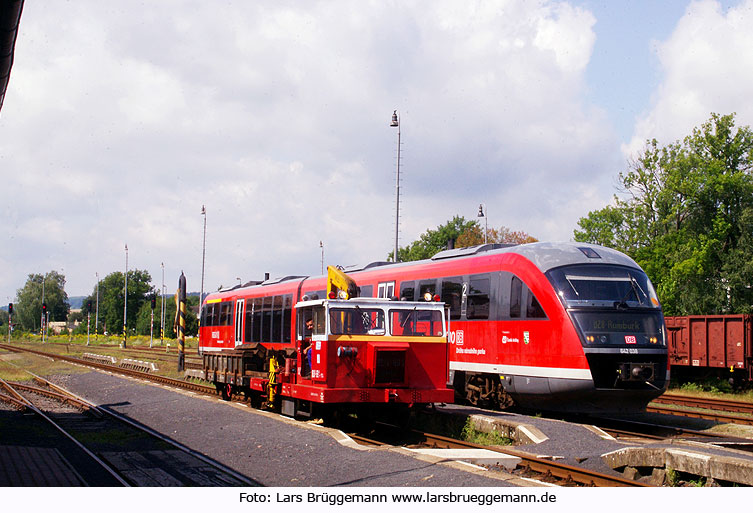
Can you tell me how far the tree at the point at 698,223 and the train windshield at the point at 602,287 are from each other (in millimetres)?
21262

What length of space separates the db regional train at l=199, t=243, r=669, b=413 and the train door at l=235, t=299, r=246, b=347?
915 cm

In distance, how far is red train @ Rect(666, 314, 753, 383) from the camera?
854 inches

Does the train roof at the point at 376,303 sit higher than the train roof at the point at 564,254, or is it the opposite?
the train roof at the point at 564,254

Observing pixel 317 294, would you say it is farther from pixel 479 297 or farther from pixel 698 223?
pixel 698 223

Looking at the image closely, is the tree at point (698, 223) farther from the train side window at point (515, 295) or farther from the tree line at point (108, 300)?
the tree line at point (108, 300)

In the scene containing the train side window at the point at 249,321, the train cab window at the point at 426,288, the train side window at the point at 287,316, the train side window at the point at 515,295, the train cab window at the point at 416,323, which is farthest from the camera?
the train side window at the point at 249,321

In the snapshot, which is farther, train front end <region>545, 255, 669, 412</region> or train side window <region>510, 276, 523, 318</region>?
train side window <region>510, 276, 523, 318</region>

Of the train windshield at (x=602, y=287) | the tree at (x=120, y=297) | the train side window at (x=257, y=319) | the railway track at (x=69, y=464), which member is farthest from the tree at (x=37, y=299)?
the train windshield at (x=602, y=287)

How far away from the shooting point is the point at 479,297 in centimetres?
1705

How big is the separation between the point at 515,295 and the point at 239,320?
44.2 feet

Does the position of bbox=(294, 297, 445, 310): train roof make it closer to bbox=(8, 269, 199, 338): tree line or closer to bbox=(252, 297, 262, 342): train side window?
bbox=(252, 297, 262, 342): train side window

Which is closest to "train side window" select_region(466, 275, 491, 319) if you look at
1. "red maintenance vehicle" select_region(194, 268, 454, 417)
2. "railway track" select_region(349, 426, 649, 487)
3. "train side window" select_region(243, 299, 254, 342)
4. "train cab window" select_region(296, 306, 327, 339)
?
"red maintenance vehicle" select_region(194, 268, 454, 417)

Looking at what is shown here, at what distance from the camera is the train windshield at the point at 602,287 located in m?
14.6

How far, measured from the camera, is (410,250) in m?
89.1
